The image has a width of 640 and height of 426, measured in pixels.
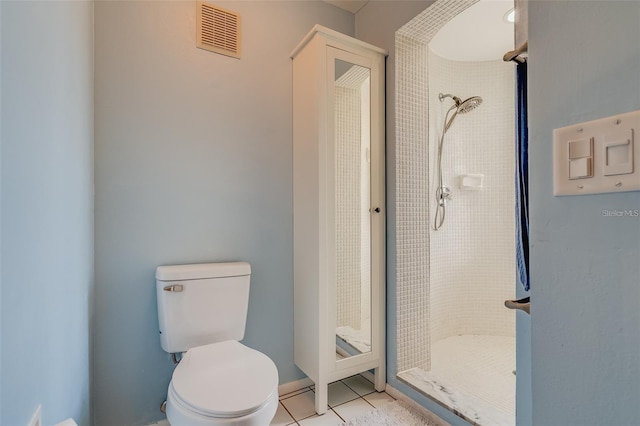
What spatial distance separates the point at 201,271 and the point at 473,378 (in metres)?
1.79

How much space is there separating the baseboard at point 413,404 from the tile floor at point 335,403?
0.03 meters

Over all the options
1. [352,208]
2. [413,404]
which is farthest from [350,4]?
[413,404]

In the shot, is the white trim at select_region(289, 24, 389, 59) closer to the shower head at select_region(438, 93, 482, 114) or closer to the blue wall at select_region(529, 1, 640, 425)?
the shower head at select_region(438, 93, 482, 114)

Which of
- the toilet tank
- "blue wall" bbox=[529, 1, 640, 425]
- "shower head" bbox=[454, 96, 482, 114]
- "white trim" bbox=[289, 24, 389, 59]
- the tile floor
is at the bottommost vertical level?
the tile floor

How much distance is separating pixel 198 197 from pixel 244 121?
49 centimetres

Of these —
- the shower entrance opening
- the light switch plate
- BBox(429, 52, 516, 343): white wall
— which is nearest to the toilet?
the light switch plate

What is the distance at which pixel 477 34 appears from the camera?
6.99 feet

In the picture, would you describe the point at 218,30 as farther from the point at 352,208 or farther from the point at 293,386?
the point at 293,386

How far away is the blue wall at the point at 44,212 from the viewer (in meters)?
0.58

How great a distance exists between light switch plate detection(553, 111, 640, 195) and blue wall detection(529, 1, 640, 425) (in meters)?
0.01

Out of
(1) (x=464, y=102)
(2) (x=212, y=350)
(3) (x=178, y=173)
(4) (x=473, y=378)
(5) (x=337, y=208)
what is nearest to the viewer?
(2) (x=212, y=350)

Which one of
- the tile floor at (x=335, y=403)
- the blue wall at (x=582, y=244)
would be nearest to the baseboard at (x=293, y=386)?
the tile floor at (x=335, y=403)

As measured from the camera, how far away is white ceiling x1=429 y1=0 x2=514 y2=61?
1.86 metres

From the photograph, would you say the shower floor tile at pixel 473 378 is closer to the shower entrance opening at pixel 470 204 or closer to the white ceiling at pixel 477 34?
the shower entrance opening at pixel 470 204
